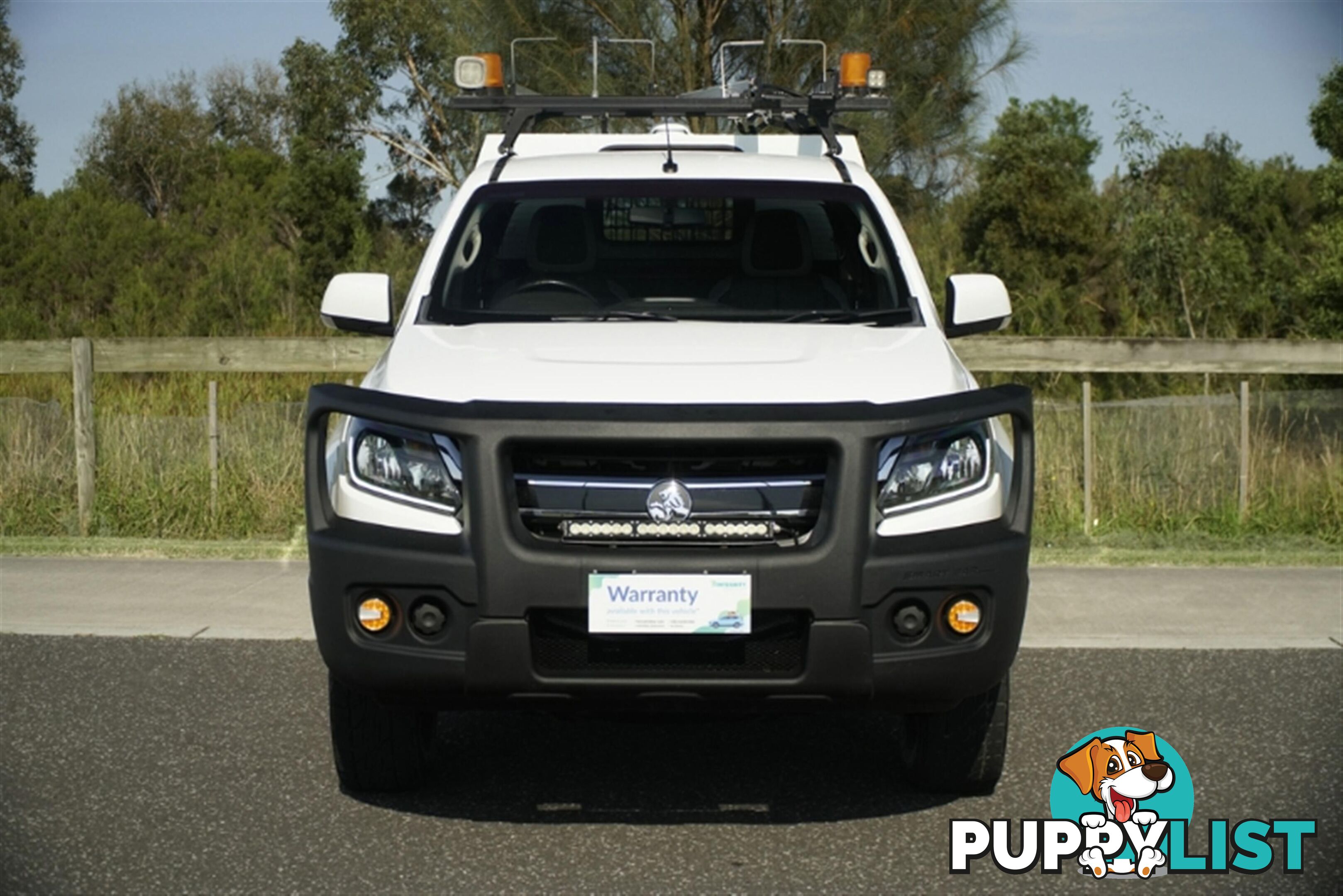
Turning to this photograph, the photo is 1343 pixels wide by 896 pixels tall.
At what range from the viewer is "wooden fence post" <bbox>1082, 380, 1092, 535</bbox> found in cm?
971

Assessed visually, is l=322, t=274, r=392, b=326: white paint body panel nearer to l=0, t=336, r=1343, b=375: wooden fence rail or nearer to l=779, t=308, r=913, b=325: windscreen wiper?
l=779, t=308, r=913, b=325: windscreen wiper

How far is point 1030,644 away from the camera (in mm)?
7164

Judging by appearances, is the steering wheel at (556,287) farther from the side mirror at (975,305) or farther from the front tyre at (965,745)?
the front tyre at (965,745)

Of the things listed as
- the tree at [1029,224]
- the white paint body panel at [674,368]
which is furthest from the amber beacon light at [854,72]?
the tree at [1029,224]

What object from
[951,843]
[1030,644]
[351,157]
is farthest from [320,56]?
[951,843]

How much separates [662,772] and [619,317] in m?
1.38

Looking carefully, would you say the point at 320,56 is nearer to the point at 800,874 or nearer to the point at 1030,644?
the point at 1030,644

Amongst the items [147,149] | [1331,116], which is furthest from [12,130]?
[1331,116]

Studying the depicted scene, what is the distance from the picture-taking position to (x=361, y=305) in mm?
5457

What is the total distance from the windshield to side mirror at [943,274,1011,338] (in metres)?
0.17

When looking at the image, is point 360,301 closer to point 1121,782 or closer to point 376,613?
point 376,613

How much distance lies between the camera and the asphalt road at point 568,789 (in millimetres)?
4332

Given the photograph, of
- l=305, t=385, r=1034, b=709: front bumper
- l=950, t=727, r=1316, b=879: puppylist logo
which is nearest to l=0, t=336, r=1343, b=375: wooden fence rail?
l=950, t=727, r=1316, b=879: puppylist logo

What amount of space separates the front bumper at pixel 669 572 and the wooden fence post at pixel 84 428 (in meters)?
6.03
